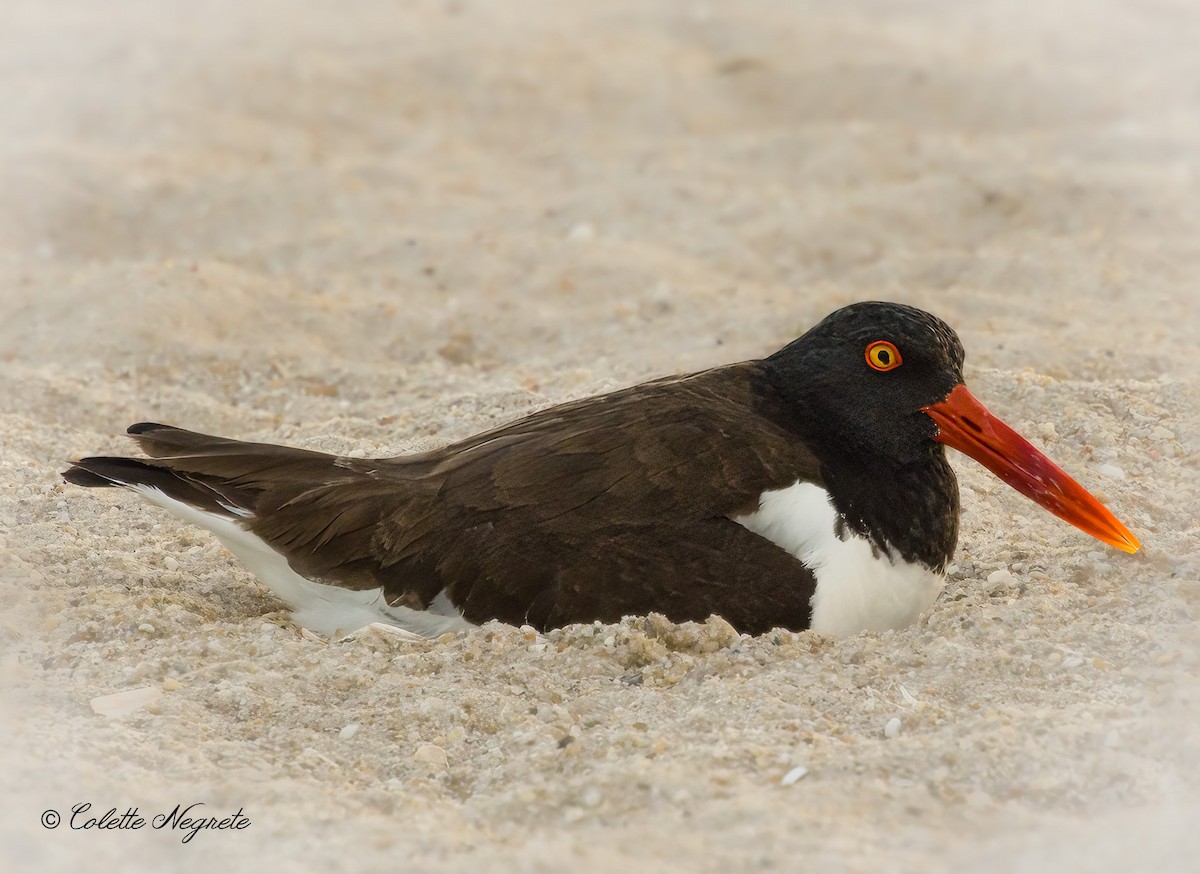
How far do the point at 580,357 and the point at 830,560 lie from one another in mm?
2885

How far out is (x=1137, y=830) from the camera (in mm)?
3086

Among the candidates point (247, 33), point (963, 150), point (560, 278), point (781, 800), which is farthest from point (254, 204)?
point (781, 800)

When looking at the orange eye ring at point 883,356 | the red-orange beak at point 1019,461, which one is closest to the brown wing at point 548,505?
the orange eye ring at point 883,356

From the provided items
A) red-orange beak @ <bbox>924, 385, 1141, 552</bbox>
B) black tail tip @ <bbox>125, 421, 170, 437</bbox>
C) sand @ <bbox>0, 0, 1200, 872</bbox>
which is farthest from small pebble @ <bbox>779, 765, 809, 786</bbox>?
black tail tip @ <bbox>125, 421, 170, 437</bbox>

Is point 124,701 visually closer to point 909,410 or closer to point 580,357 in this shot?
point 909,410

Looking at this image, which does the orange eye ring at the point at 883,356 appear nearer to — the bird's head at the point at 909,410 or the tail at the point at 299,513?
the bird's head at the point at 909,410

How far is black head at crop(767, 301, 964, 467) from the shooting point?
169 inches

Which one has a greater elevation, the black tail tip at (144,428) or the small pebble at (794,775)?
the black tail tip at (144,428)

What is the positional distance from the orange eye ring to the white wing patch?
4.98 feet

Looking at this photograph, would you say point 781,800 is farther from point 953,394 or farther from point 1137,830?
point 953,394

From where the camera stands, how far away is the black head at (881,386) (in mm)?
4293

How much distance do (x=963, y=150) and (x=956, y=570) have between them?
17.2ft

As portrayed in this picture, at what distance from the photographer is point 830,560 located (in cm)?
399

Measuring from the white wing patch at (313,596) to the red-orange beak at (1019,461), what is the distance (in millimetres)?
1666
